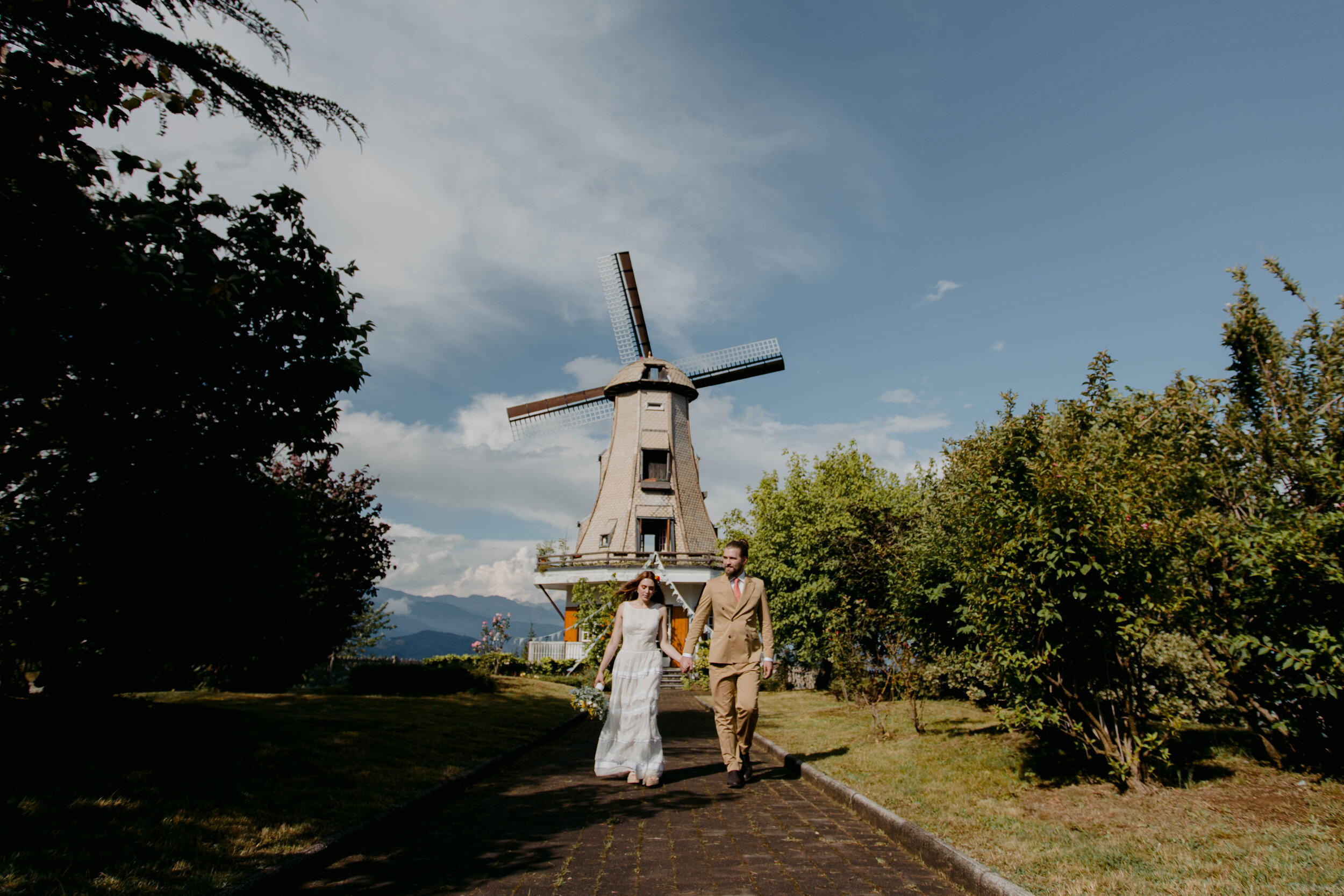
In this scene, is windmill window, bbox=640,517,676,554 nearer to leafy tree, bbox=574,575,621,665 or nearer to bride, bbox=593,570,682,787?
leafy tree, bbox=574,575,621,665

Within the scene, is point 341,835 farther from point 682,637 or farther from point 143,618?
point 682,637

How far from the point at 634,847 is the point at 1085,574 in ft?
14.7

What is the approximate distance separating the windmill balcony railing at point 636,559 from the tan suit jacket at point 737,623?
24.0 metres

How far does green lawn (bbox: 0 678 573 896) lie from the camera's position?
4.48 m

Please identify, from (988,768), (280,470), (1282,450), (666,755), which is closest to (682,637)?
(280,470)

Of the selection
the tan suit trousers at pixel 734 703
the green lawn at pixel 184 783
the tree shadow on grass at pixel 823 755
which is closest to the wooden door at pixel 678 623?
the green lawn at pixel 184 783

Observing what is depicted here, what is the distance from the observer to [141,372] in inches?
289

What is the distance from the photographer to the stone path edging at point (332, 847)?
4.45 meters

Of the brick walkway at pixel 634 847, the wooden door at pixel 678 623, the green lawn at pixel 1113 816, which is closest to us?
the green lawn at pixel 1113 816

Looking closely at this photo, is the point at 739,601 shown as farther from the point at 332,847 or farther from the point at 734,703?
the point at 332,847

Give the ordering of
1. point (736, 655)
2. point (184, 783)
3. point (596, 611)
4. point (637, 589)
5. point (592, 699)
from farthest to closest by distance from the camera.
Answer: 1. point (596, 611)
2. point (592, 699)
3. point (637, 589)
4. point (736, 655)
5. point (184, 783)

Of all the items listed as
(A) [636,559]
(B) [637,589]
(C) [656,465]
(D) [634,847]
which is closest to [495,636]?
(A) [636,559]

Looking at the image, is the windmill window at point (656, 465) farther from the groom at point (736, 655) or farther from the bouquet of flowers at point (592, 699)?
the groom at point (736, 655)

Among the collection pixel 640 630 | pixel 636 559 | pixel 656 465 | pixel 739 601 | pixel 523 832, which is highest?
pixel 656 465
